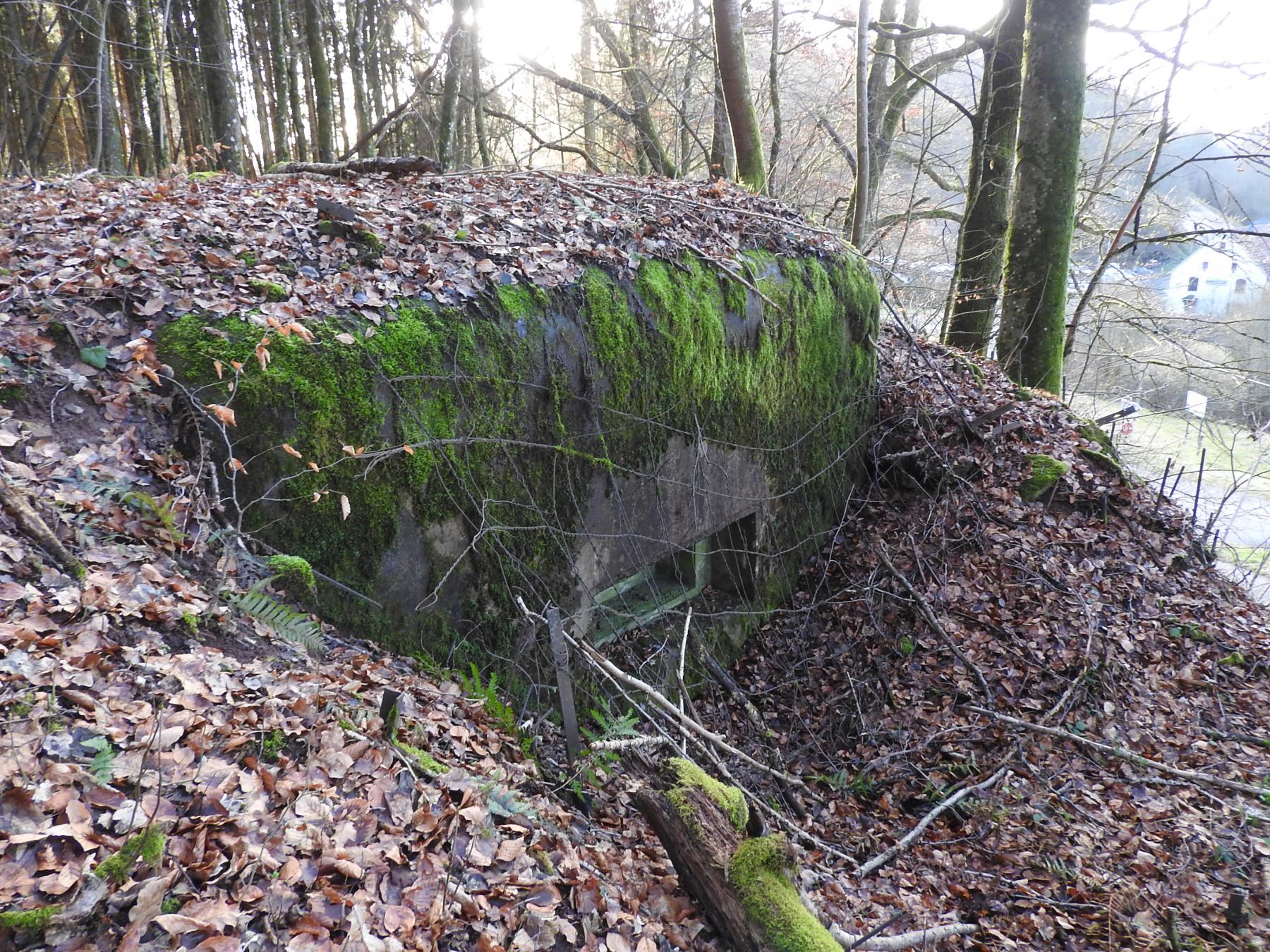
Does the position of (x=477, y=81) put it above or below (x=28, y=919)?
above

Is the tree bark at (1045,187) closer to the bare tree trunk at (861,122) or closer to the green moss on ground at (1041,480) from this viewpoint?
the bare tree trunk at (861,122)

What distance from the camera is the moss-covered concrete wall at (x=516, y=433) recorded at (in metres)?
3.51

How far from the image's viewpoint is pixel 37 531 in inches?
101

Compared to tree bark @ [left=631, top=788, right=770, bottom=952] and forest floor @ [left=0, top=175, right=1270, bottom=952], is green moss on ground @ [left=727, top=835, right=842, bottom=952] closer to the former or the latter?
tree bark @ [left=631, top=788, right=770, bottom=952]

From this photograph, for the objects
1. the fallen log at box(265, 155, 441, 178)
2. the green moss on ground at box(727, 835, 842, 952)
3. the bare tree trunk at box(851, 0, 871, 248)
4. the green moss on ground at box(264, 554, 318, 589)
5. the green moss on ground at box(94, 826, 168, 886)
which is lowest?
the green moss on ground at box(727, 835, 842, 952)

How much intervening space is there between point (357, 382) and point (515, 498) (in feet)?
4.05

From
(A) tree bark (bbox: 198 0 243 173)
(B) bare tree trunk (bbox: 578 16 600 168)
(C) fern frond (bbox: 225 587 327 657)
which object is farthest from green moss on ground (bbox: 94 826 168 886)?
(B) bare tree trunk (bbox: 578 16 600 168)

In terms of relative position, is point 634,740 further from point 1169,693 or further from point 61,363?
point 1169,693

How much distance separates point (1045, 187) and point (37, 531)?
9574 mm

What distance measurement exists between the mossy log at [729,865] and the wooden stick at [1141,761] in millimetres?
2926

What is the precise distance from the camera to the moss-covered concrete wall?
11.5ft

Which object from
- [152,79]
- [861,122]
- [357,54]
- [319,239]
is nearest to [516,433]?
[319,239]

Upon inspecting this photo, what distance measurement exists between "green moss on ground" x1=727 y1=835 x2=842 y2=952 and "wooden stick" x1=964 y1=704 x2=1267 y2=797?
292 cm

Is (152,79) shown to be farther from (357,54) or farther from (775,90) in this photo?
(775,90)
